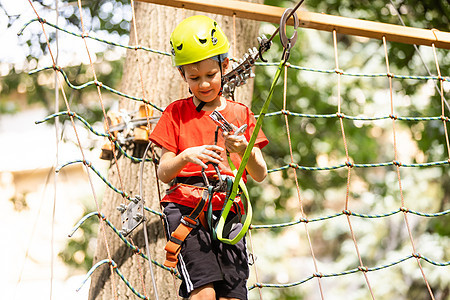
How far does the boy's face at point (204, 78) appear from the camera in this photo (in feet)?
6.51

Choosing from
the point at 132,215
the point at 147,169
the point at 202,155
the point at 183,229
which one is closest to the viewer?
the point at 202,155

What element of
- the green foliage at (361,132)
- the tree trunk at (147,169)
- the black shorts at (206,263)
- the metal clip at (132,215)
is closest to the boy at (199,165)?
the black shorts at (206,263)

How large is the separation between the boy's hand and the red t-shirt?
140 millimetres

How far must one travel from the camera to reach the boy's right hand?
187 cm

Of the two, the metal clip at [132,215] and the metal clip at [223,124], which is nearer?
the metal clip at [223,124]

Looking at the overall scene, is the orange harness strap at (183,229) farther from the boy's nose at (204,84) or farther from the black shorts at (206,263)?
the boy's nose at (204,84)

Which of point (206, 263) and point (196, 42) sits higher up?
point (196, 42)

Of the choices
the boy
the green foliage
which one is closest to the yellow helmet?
the boy

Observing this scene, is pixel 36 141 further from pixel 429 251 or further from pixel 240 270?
pixel 240 270

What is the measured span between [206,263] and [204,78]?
58 cm

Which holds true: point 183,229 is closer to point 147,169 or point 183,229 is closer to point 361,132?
point 147,169

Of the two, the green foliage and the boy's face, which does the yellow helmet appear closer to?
the boy's face

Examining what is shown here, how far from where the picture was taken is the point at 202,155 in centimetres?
188

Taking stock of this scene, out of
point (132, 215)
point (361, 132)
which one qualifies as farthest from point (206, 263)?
point (361, 132)
